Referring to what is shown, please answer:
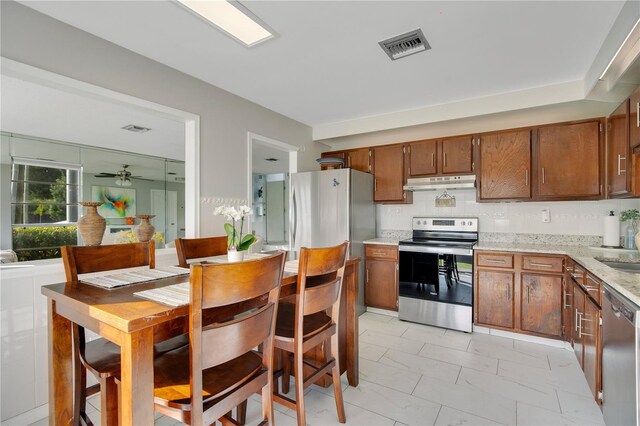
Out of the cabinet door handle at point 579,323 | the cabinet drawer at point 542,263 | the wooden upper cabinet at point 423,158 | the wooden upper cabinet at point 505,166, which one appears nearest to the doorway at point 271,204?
the wooden upper cabinet at point 423,158

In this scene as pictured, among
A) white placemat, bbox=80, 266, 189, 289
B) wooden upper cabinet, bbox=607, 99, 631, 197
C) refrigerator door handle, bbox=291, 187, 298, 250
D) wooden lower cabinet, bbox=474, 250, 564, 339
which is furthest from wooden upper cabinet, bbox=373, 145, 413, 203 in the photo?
white placemat, bbox=80, 266, 189, 289

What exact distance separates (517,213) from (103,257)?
3.89m

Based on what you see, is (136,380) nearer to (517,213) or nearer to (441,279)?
(441,279)

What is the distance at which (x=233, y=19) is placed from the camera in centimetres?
195

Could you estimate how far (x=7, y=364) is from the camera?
5.72 feet

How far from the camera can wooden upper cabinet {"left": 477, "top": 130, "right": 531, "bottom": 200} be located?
314cm

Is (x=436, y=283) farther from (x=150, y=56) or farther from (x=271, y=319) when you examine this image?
(x=150, y=56)

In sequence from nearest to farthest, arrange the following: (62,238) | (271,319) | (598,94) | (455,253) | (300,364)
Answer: (271,319)
(300,364)
(598,94)
(455,253)
(62,238)

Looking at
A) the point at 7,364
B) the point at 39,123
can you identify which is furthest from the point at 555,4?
the point at 39,123

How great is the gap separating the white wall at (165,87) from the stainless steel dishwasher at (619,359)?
2.85 metres

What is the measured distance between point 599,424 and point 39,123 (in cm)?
621

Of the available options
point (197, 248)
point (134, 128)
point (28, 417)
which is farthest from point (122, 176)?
point (28, 417)

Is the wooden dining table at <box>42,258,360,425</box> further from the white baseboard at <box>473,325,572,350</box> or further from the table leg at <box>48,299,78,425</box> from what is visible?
the white baseboard at <box>473,325,572,350</box>

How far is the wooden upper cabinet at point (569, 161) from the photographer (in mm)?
2867
